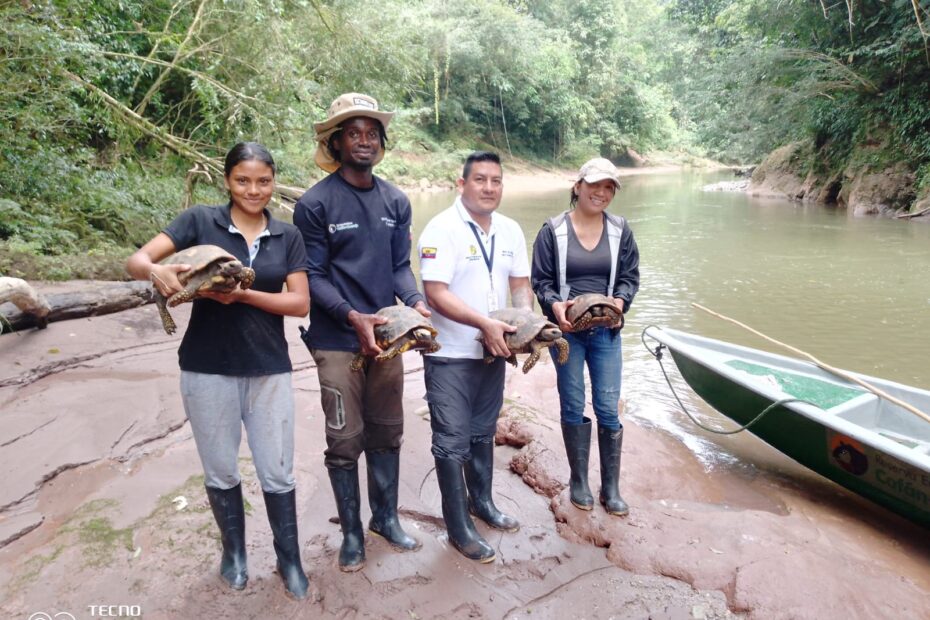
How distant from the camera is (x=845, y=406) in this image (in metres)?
4.02

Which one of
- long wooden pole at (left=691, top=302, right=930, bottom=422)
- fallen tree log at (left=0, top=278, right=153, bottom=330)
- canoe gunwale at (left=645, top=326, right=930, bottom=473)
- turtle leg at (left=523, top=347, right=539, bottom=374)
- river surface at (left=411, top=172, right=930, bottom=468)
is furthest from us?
river surface at (left=411, top=172, right=930, bottom=468)

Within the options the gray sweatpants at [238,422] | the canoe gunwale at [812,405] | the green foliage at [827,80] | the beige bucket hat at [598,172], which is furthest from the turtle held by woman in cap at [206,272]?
the green foliage at [827,80]

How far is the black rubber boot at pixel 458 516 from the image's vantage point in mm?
2703

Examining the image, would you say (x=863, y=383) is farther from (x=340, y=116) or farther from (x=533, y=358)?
(x=340, y=116)

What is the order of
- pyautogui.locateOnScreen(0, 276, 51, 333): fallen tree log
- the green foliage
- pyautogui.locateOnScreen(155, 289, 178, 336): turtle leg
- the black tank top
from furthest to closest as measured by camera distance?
1. the green foliage
2. pyautogui.locateOnScreen(0, 276, 51, 333): fallen tree log
3. the black tank top
4. pyautogui.locateOnScreen(155, 289, 178, 336): turtle leg

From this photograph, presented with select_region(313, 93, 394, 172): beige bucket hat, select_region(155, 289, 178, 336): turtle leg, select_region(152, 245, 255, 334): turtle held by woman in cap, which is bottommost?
select_region(155, 289, 178, 336): turtle leg

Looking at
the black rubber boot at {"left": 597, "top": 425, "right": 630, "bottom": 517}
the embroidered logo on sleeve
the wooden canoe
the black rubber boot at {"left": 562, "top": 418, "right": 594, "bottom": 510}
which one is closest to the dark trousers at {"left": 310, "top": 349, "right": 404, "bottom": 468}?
the embroidered logo on sleeve

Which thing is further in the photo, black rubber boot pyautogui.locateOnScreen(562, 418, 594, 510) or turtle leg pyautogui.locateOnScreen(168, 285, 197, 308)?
black rubber boot pyautogui.locateOnScreen(562, 418, 594, 510)

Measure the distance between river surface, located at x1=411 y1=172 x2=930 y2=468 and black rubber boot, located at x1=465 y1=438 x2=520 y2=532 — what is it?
6.79 feet

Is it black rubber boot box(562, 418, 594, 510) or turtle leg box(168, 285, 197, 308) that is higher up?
turtle leg box(168, 285, 197, 308)

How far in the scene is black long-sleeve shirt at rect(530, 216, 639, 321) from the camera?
3.13 metres

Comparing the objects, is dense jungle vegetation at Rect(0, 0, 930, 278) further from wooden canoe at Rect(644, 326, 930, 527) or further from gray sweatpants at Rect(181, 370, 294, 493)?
wooden canoe at Rect(644, 326, 930, 527)

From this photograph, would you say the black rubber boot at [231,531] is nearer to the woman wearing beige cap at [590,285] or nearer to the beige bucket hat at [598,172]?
the woman wearing beige cap at [590,285]

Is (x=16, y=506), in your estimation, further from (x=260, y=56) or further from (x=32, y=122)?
(x=260, y=56)
